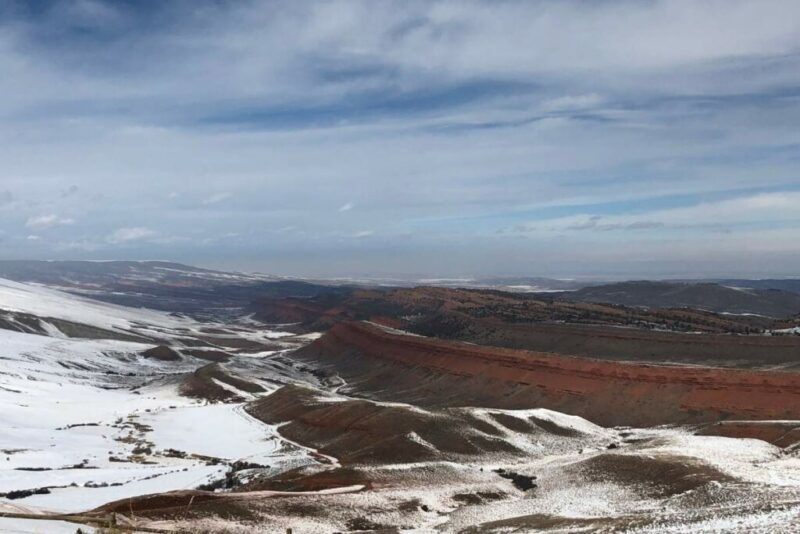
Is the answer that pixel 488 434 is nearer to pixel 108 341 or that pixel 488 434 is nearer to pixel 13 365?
pixel 13 365

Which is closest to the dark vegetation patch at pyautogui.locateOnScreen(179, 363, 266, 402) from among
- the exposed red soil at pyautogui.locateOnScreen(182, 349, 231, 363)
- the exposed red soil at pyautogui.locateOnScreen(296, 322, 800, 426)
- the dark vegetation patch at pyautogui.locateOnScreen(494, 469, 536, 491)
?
the exposed red soil at pyautogui.locateOnScreen(296, 322, 800, 426)

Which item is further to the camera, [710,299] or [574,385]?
[710,299]

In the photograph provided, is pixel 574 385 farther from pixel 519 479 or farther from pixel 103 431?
pixel 103 431

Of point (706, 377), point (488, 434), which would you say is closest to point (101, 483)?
point (488, 434)

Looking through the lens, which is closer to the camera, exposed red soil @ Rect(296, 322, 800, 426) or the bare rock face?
exposed red soil @ Rect(296, 322, 800, 426)

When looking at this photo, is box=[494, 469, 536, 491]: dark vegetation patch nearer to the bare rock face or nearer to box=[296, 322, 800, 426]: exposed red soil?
box=[296, 322, 800, 426]: exposed red soil

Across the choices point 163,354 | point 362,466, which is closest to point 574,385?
point 362,466
